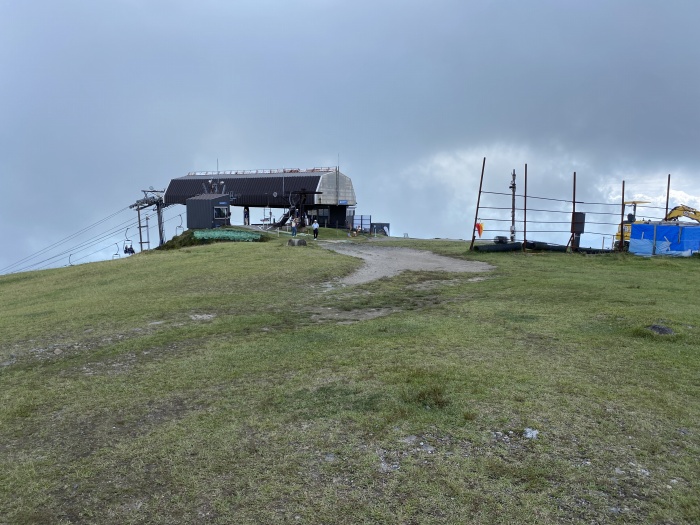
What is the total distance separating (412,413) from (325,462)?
4.49 feet

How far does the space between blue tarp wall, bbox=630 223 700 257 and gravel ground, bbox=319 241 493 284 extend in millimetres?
9660

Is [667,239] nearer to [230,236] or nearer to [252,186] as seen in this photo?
[230,236]

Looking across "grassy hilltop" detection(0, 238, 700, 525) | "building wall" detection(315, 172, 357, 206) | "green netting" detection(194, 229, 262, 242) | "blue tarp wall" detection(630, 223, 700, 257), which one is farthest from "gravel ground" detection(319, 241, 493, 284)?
"building wall" detection(315, 172, 357, 206)

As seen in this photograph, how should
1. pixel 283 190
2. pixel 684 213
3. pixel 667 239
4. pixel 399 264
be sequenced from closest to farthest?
1. pixel 399 264
2. pixel 667 239
3. pixel 684 213
4. pixel 283 190

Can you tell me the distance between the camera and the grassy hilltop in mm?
4262

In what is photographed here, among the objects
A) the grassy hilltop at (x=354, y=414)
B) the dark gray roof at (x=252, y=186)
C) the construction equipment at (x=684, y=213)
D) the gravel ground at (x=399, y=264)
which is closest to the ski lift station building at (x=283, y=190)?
the dark gray roof at (x=252, y=186)

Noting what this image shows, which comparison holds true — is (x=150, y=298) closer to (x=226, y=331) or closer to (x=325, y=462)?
(x=226, y=331)

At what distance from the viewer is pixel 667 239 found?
25984mm

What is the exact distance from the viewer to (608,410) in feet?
19.8

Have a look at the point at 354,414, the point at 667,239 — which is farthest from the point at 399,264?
the point at 354,414

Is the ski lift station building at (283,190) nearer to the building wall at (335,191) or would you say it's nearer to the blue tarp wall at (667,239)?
the building wall at (335,191)

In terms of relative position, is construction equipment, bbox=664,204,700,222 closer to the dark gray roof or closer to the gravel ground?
the gravel ground

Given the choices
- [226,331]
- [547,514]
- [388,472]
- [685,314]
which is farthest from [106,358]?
[685,314]

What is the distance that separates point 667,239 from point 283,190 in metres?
35.6
